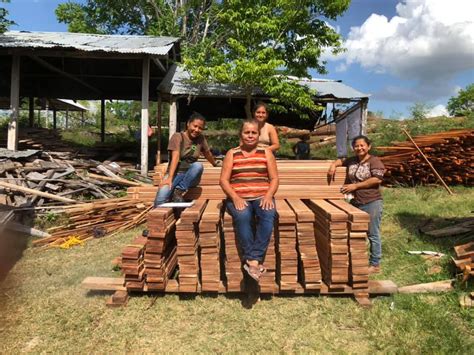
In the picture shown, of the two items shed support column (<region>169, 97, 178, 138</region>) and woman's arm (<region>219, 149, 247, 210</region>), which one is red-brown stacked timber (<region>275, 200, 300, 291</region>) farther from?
shed support column (<region>169, 97, 178, 138</region>)

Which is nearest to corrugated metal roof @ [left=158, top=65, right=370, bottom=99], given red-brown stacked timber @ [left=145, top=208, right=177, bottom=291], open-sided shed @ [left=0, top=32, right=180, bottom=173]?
open-sided shed @ [left=0, top=32, right=180, bottom=173]

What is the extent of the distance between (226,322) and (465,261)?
293cm

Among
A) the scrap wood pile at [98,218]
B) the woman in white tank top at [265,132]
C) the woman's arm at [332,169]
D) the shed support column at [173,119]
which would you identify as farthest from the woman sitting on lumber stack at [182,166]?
the shed support column at [173,119]

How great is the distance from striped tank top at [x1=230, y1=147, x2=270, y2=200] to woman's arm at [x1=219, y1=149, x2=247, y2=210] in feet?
0.16

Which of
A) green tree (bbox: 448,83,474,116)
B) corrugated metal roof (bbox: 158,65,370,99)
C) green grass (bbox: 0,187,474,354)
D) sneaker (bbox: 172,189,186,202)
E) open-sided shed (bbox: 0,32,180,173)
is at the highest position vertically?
green tree (bbox: 448,83,474,116)

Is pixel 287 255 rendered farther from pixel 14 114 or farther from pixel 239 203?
pixel 14 114

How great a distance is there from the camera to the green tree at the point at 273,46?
11805 mm

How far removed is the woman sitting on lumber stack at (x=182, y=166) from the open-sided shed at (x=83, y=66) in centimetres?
618

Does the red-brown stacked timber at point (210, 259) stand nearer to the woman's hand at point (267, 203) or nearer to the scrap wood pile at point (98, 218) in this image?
the woman's hand at point (267, 203)

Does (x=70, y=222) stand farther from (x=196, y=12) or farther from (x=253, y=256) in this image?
(x=196, y=12)

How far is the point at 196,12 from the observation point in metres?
28.4

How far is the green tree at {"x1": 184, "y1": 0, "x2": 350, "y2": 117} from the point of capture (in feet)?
38.7

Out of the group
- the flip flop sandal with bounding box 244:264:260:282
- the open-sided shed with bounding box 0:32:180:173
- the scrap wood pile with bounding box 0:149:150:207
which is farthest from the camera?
the open-sided shed with bounding box 0:32:180:173

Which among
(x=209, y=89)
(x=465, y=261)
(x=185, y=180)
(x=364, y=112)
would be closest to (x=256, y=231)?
(x=185, y=180)
